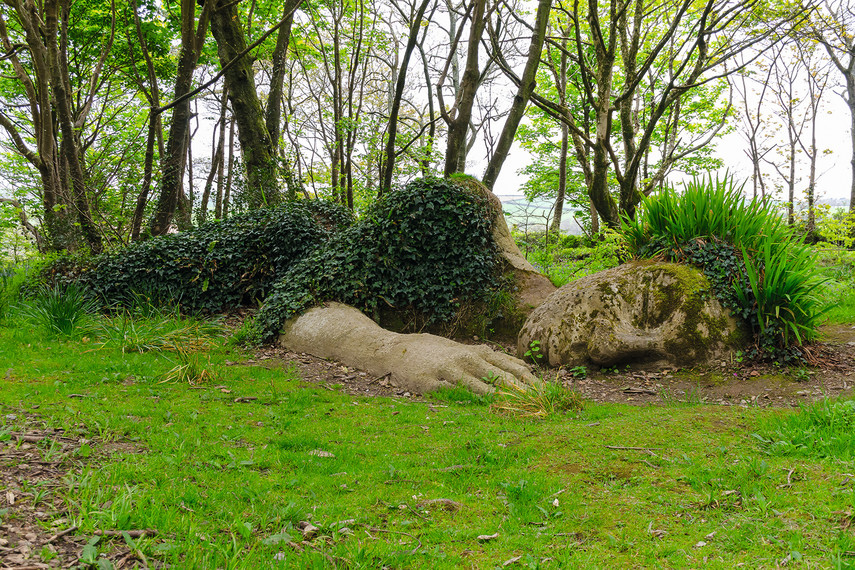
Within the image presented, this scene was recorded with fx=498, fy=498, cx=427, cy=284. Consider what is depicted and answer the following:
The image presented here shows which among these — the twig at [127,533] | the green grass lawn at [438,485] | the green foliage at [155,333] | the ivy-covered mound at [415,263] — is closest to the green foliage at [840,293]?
the green grass lawn at [438,485]

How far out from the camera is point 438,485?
3.34 meters

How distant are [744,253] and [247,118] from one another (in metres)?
10.0

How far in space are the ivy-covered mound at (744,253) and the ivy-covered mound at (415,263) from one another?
249cm

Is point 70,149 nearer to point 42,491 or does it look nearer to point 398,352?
point 398,352

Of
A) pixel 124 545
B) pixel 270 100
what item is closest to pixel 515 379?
pixel 124 545

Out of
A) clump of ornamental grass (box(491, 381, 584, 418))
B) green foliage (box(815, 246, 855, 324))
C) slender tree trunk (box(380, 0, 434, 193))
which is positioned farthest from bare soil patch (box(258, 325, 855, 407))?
slender tree trunk (box(380, 0, 434, 193))

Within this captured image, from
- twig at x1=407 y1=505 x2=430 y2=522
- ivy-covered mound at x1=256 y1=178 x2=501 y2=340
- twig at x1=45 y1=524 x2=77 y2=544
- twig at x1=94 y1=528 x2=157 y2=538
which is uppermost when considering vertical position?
ivy-covered mound at x1=256 y1=178 x2=501 y2=340

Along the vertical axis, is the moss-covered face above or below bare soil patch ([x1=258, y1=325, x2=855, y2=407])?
above

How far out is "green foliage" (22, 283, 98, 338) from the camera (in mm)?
7295

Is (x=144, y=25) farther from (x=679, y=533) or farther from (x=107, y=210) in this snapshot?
(x=679, y=533)

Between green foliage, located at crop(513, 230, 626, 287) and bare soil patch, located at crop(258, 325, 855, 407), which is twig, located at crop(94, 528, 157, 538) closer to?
bare soil patch, located at crop(258, 325, 855, 407)

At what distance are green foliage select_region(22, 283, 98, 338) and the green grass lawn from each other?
90.8 inches

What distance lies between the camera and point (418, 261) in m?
8.29

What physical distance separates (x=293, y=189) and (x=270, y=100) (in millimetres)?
2907
